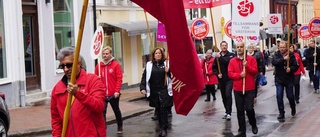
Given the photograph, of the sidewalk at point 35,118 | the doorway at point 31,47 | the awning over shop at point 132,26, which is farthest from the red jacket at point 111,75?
the awning over shop at point 132,26

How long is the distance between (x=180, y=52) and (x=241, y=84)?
652cm

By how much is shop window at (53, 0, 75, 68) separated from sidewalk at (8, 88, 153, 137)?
2709mm

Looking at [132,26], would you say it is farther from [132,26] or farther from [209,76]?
[209,76]

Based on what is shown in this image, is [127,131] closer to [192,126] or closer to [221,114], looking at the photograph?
[192,126]

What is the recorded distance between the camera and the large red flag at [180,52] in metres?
4.87

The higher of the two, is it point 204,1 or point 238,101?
point 204,1

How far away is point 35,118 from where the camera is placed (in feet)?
47.4

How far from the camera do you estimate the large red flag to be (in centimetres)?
487

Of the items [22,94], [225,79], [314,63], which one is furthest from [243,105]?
[314,63]

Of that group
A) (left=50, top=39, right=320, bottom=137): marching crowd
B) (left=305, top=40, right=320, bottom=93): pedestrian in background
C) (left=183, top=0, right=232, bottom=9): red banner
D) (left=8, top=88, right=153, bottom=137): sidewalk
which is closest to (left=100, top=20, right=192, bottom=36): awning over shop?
(left=8, top=88, right=153, bottom=137): sidewalk

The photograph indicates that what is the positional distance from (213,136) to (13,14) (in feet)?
24.1

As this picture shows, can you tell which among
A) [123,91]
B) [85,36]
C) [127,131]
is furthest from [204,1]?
[123,91]

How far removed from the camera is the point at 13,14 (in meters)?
16.5

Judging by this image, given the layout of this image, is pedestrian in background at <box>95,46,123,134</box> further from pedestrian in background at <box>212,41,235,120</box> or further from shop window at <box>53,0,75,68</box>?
shop window at <box>53,0,75,68</box>
